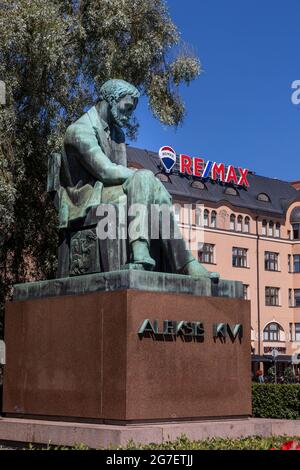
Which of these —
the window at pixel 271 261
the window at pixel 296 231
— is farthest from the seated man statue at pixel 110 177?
the window at pixel 296 231

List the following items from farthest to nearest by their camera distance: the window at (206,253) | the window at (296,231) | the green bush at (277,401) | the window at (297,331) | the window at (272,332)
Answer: the window at (296,231), the window at (297,331), the window at (272,332), the window at (206,253), the green bush at (277,401)

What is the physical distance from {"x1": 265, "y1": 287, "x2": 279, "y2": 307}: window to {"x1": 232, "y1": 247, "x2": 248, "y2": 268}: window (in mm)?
3210

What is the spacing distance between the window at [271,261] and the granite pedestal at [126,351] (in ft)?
183

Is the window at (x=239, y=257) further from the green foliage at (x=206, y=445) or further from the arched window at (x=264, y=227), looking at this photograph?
the green foliage at (x=206, y=445)

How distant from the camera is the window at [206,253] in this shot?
5970 cm

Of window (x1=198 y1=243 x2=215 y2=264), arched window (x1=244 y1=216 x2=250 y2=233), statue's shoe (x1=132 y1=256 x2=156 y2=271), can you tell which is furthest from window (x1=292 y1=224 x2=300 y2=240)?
statue's shoe (x1=132 y1=256 x2=156 y2=271)

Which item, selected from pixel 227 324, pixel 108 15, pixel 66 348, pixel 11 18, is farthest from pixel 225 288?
pixel 108 15

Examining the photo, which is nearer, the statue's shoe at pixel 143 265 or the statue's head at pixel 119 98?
the statue's shoe at pixel 143 265

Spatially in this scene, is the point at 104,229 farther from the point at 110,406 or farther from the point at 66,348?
the point at 110,406

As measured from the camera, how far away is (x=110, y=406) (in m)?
8.60

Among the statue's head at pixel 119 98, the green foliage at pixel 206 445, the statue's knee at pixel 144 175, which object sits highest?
the statue's head at pixel 119 98

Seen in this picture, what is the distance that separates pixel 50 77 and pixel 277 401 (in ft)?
30.3

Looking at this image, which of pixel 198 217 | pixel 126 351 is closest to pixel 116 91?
pixel 126 351

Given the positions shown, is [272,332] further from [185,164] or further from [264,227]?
[185,164]
